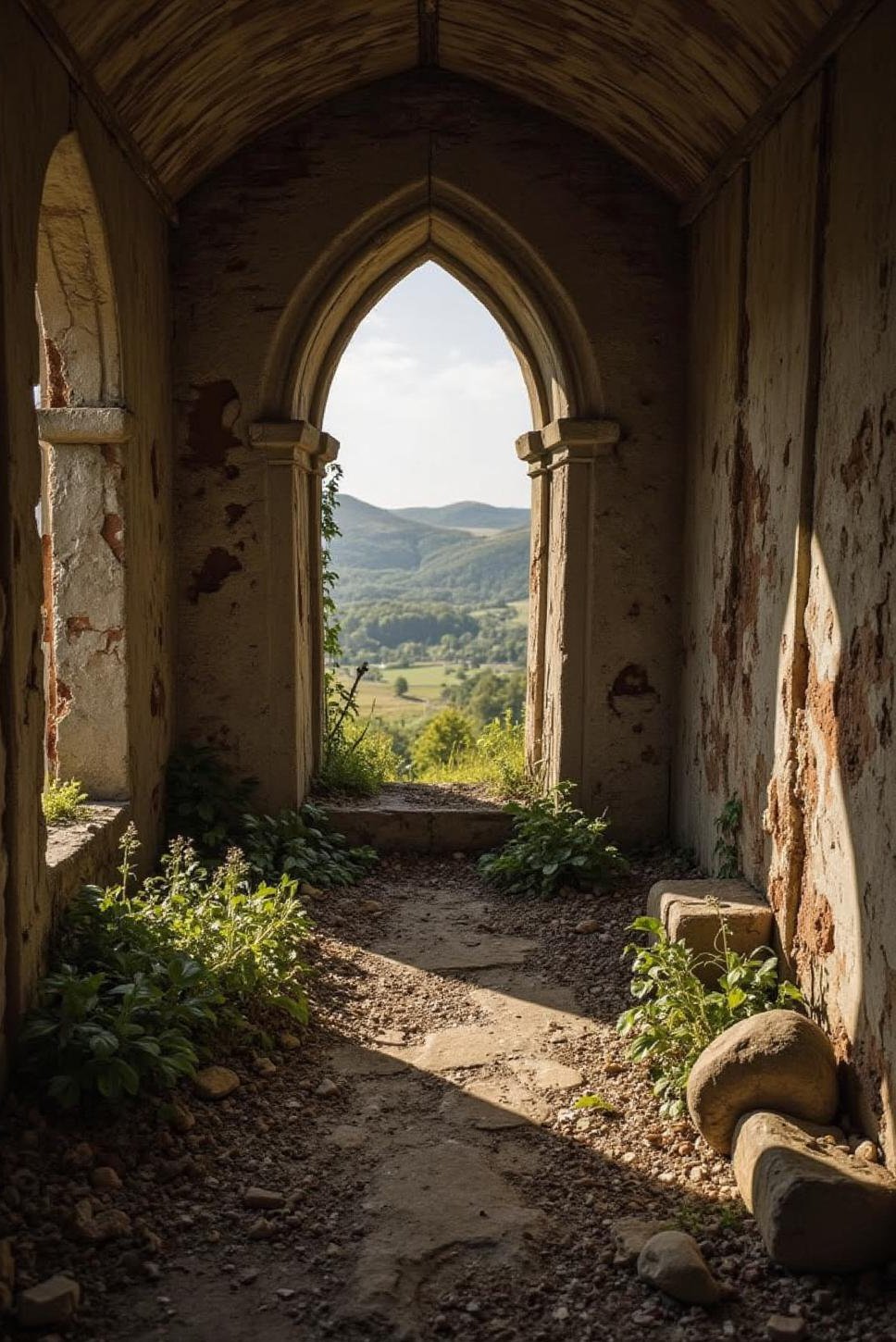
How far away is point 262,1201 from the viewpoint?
3318mm

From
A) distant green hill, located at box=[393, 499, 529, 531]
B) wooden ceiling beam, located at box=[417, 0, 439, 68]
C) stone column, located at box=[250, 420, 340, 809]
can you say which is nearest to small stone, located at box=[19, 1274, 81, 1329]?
stone column, located at box=[250, 420, 340, 809]

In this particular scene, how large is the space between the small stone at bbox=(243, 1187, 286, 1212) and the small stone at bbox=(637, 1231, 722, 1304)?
3.29ft

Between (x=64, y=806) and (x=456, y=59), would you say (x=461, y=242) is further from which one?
(x=64, y=806)

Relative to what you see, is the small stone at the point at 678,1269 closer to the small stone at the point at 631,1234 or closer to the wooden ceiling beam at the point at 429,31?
the small stone at the point at 631,1234

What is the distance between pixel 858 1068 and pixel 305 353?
15.3 ft

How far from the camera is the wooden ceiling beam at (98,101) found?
3846 millimetres

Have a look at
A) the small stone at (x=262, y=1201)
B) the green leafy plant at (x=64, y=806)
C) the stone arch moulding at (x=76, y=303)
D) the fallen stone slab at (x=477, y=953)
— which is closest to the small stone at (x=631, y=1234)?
the small stone at (x=262, y=1201)

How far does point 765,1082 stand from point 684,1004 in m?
0.59

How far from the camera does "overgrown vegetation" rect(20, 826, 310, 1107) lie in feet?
11.6

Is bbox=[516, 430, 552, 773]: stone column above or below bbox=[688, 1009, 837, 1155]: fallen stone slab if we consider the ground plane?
above

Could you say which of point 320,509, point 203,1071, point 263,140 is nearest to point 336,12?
point 263,140

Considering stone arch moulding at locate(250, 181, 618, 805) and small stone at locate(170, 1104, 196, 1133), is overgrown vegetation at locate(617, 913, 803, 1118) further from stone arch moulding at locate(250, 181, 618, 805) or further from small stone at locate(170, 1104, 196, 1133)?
stone arch moulding at locate(250, 181, 618, 805)

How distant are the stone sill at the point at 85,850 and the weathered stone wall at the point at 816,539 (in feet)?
8.57

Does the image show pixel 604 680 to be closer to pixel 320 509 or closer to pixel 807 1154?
pixel 320 509
